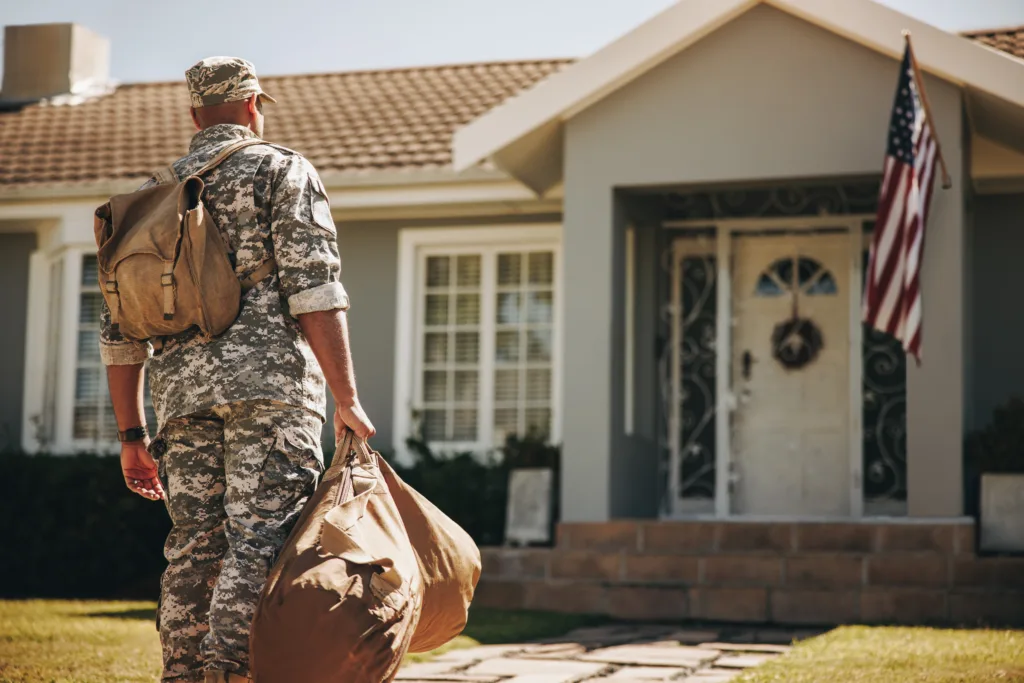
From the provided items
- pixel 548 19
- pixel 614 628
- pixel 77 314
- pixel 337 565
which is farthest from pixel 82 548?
pixel 337 565

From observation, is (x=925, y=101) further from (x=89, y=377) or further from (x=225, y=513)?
(x=89, y=377)

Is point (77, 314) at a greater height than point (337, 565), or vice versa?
point (77, 314)

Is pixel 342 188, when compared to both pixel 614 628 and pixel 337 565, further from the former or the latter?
pixel 337 565

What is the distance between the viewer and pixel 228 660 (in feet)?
11.8

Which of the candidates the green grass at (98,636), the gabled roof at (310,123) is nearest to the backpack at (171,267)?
the green grass at (98,636)

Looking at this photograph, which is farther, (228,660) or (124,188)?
(124,188)

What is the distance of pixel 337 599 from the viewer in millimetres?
3430

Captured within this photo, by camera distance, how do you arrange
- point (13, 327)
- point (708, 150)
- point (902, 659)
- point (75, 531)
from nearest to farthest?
point (902, 659), point (708, 150), point (75, 531), point (13, 327)

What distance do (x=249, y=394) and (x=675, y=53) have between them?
6.57 meters

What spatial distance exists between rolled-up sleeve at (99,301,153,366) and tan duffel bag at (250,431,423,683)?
794mm

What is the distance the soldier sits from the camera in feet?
12.2

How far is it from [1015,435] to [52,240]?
867 cm

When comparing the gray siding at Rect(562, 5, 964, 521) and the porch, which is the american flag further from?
the porch

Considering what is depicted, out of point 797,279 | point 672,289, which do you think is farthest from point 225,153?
point 797,279
